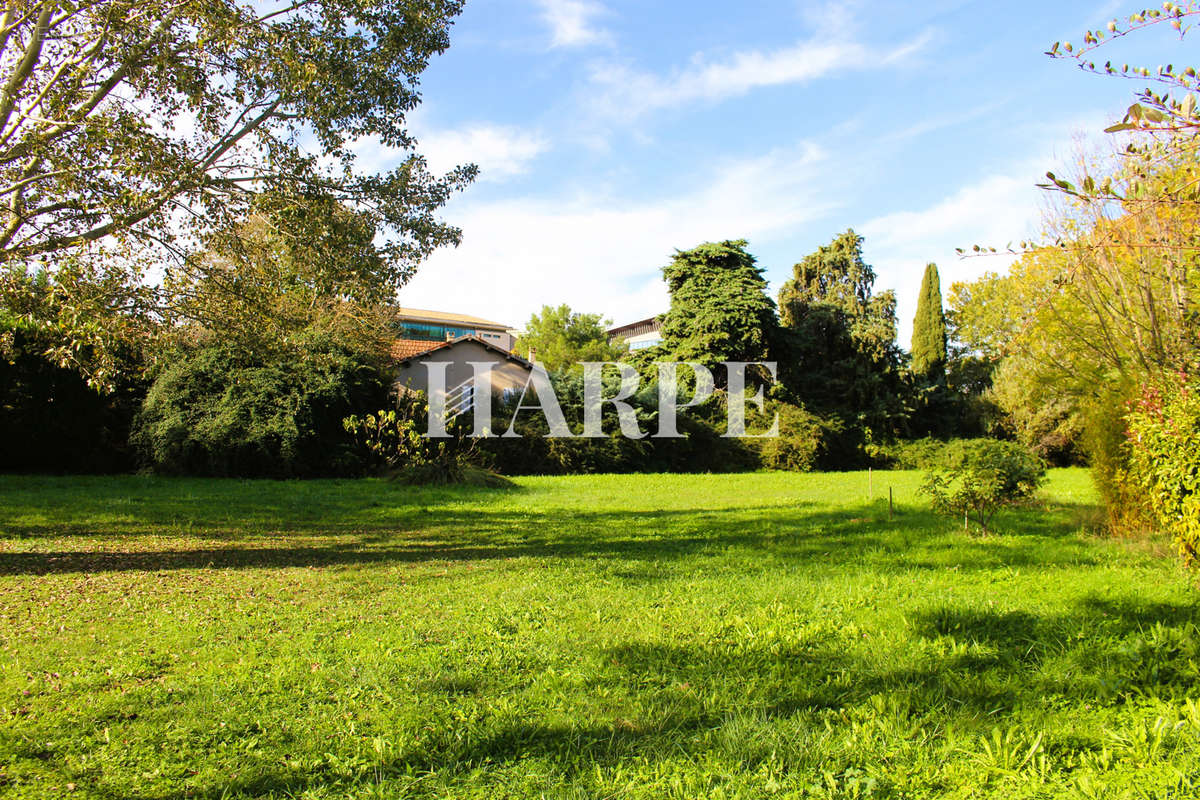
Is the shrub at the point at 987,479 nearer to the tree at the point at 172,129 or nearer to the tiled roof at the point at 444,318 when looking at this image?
the tree at the point at 172,129

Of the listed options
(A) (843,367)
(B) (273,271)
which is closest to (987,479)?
(B) (273,271)

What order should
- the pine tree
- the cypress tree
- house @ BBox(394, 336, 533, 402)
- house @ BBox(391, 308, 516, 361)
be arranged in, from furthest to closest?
1. house @ BBox(391, 308, 516, 361)
2. the cypress tree
3. house @ BBox(394, 336, 533, 402)
4. the pine tree

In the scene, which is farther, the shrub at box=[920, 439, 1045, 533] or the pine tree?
the pine tree

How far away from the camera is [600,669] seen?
13.0ft

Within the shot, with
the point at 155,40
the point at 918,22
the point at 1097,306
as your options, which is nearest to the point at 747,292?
the point at 1097,306

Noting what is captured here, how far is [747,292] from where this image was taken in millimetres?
23406

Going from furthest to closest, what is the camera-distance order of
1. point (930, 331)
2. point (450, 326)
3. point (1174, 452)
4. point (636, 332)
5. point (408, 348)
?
1. point (636, 332)
2. point (450, 326)
3. point (930, 331)
4. point (408, 348)
5. point (1174, 452)

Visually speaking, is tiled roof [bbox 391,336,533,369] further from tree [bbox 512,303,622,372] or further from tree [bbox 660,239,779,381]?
tree [bbox 512,303,622,372]

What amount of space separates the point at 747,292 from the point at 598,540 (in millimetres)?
16465

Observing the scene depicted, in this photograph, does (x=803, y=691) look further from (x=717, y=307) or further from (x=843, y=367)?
(x=843, y=367)

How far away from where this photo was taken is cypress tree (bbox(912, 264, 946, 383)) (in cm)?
3133

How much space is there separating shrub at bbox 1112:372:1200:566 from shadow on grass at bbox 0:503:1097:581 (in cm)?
110

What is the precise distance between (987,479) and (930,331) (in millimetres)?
26269

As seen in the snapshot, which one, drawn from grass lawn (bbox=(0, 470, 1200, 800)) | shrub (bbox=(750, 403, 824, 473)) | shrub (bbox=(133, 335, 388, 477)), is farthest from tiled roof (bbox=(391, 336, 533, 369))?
grass lawn (bbox=(0, 470, 1200, 800))
